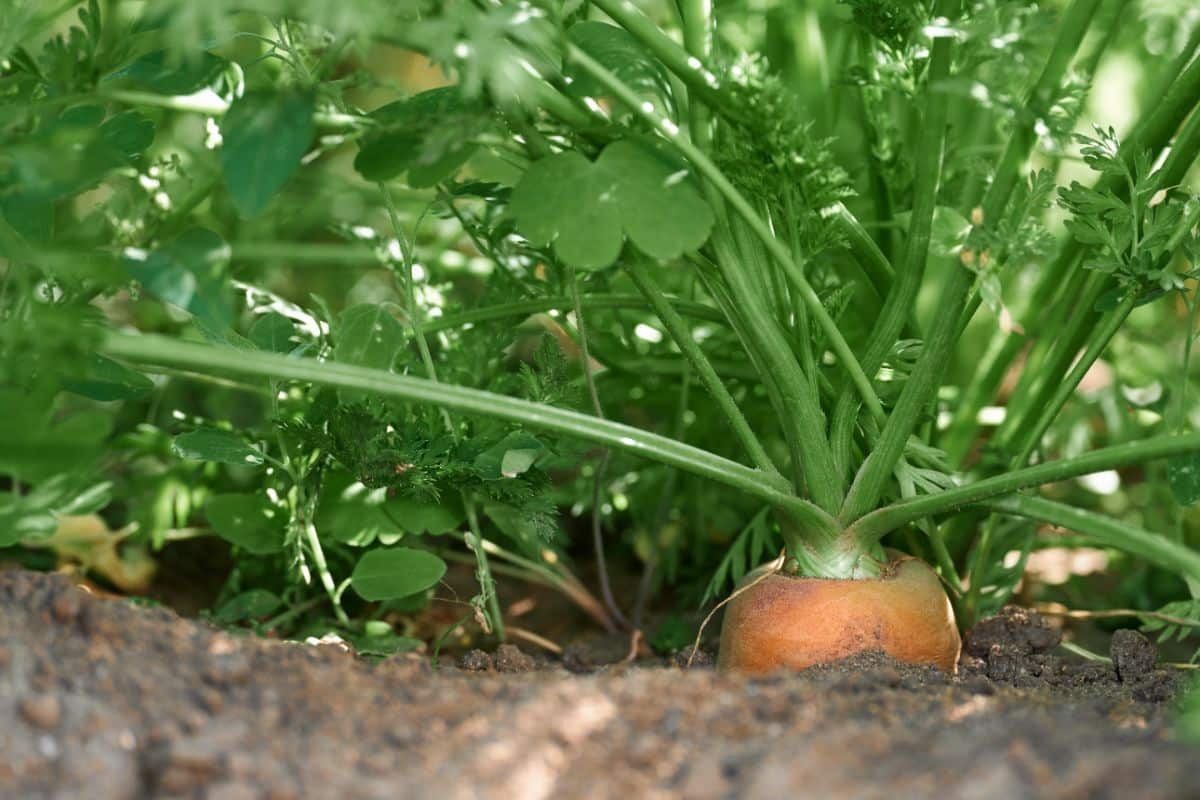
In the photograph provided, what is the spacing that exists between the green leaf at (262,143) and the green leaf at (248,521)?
0.50 metres

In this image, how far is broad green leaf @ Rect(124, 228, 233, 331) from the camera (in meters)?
0.89

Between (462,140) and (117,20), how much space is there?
4.46 feet

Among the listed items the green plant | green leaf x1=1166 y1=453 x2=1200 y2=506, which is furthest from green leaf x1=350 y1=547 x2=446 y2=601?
green leaf x1=1166 y1=453 x2=1200 y2=506

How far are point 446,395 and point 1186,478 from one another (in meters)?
0.73

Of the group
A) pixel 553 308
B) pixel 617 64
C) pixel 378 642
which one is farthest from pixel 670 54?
pixel 378 642

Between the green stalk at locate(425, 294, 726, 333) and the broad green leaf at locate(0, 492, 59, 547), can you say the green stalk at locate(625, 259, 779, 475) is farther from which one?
the broad green leaf at locate(0, 492, 59, 547)

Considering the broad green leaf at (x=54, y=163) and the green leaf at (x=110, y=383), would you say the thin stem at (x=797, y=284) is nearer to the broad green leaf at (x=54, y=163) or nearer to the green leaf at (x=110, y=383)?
the broad green leaf at (x=54, y=163)

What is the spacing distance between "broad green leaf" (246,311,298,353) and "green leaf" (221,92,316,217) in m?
0.35

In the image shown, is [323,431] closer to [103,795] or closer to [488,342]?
[488,342]

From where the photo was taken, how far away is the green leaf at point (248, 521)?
128 cm

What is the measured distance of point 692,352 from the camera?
1077mm

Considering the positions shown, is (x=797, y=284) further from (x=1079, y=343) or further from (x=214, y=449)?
(x=214, y=449)

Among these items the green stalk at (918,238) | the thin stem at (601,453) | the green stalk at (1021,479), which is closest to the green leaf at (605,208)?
the thin stem at (601,453)

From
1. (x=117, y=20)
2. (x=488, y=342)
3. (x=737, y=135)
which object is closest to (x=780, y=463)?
(x=488, y=342)
